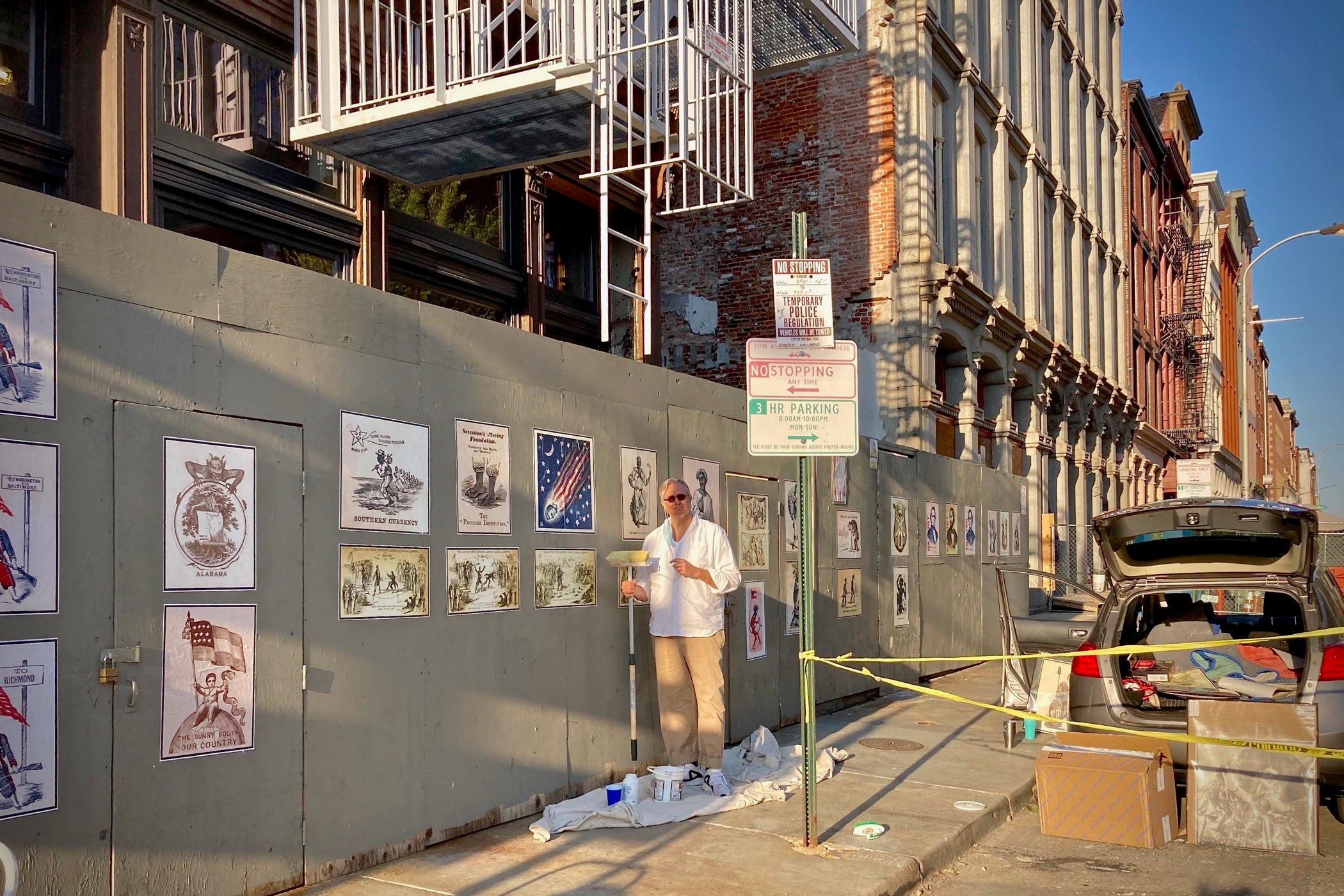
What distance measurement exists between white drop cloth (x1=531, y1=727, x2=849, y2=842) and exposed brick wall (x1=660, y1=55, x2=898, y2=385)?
34.3 ft

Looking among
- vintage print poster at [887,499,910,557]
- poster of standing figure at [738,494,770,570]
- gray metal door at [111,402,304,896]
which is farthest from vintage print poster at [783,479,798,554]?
gray metal door at [111,402,304,896]

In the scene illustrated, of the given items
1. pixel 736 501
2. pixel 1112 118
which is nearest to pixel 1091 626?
pixel 736 501

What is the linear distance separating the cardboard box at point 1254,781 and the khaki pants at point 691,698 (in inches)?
113

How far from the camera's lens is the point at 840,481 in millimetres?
11773

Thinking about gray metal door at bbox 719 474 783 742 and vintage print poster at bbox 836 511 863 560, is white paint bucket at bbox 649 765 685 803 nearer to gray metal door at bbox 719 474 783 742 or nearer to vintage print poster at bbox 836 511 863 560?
gray metal door at bbox 719 474 783 742

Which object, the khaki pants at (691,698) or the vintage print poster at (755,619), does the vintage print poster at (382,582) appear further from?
the vintage print poster at (755,619)

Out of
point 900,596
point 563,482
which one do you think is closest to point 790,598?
point 900,596

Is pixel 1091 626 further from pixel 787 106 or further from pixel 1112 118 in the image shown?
pixel 1112 118

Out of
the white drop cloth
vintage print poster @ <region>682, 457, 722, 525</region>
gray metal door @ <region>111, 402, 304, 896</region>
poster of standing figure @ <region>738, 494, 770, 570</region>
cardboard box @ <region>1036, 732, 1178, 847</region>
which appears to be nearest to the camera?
gray metal door @ <region>111, 402, 304, 896</region>

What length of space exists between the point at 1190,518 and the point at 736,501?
132 inches

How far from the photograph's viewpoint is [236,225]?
29.3 ft

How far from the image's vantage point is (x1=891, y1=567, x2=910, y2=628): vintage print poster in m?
13.1

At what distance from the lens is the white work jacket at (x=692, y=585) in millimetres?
7984

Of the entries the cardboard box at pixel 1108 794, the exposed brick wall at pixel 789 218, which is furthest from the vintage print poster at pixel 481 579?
the exposed brick wall at pixel 789 218
